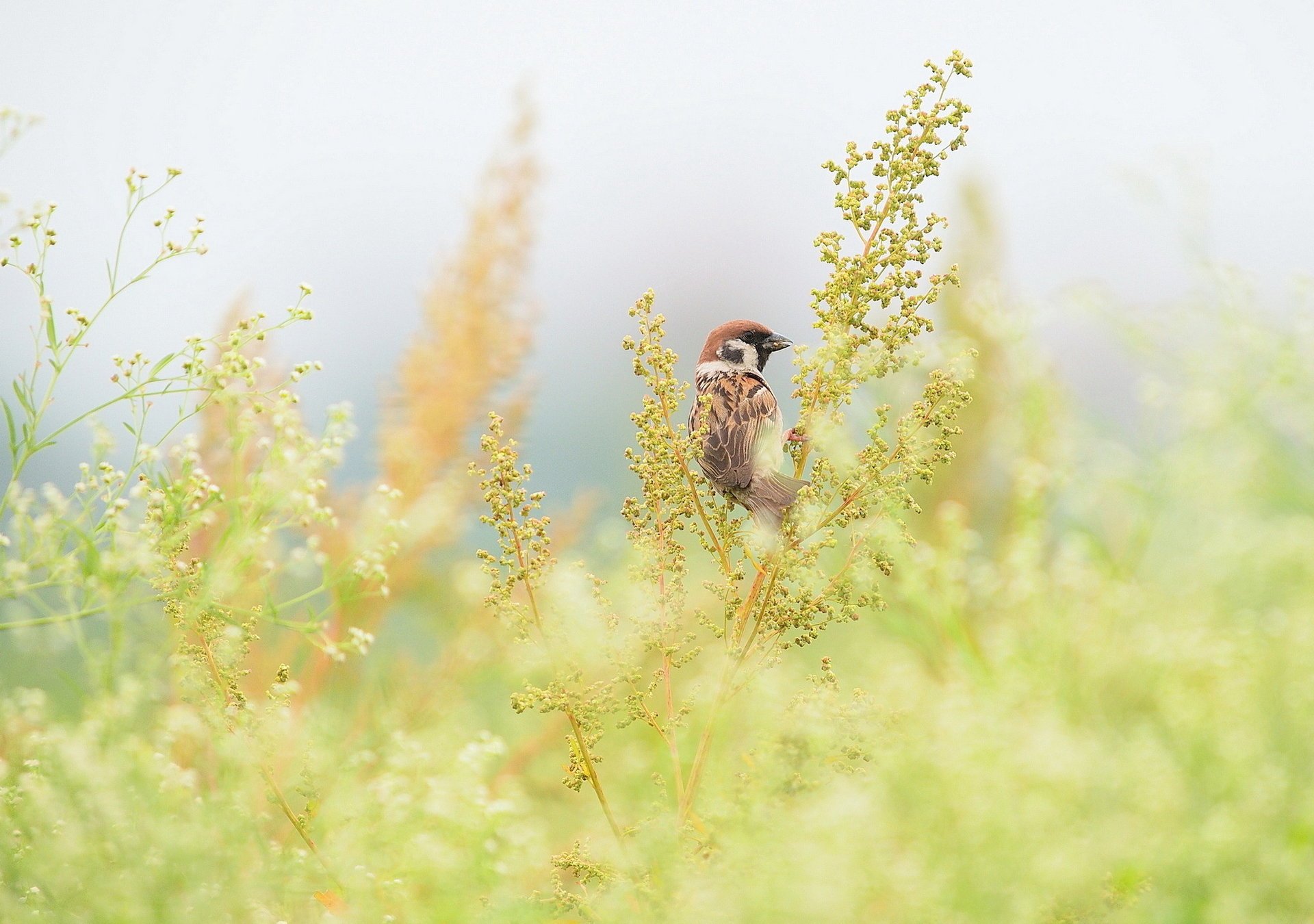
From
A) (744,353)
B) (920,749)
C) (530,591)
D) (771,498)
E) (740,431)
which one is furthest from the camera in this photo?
(744,353)

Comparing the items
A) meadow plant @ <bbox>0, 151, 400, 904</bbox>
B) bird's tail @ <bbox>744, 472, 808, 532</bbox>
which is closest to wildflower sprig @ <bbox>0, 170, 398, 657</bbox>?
meadow plant @ <bbox>0, 151, 400, 904</bbox>

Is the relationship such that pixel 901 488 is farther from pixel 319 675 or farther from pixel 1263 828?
pixel 319 675

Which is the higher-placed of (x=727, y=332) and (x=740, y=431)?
(x=727, y=332)

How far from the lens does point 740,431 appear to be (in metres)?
2.92

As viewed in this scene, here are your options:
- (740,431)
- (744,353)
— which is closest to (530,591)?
(740,431)

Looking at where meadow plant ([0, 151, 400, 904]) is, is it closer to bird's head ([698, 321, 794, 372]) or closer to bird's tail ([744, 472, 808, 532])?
bird's tail ([744, 472, 808, 532])

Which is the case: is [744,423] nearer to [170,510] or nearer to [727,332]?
[727,332]

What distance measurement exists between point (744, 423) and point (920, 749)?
195 cm

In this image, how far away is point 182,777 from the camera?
120 cm

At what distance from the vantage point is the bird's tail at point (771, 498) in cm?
202

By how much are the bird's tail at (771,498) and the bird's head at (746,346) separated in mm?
1413

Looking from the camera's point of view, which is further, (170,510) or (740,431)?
(740,431)

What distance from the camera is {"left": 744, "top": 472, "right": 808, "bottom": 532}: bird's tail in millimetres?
2021

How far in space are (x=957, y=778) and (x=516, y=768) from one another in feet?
10.1
